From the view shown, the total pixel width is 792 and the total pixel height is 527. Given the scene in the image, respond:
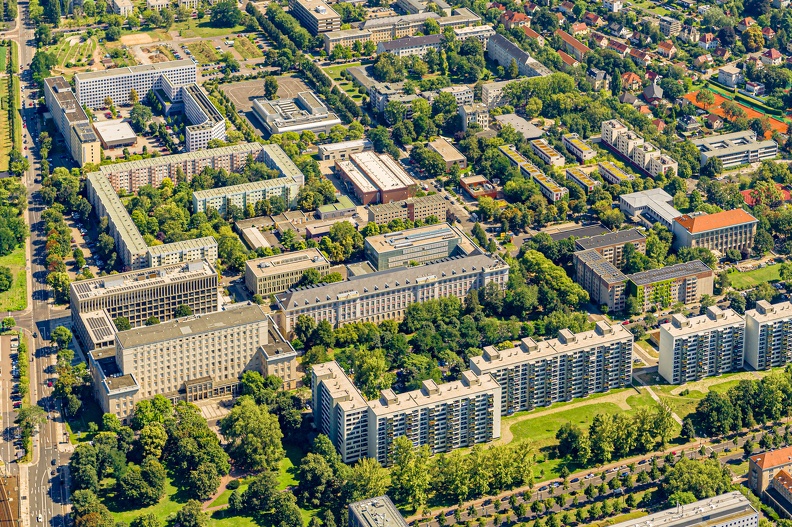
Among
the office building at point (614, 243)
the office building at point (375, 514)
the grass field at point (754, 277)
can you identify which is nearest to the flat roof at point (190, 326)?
the office building at point (375, 514)

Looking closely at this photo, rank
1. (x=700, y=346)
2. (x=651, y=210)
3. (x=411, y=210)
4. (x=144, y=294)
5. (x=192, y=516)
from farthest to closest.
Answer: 1. (x=651, y=210)
2. (x=411, y=210)
3. (x=144, y=294)
4. (x=700, y=346)
5. (x=192, y=516)

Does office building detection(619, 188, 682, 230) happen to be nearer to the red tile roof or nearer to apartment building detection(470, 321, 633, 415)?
the red tile roof

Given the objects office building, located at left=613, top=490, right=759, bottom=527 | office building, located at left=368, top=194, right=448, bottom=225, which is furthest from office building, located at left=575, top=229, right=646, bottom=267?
office building, located at left=613, top=490, right=759, bottom=527

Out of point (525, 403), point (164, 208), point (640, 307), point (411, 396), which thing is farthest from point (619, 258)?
point (164, 208)

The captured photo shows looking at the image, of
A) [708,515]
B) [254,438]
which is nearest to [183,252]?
[254,438]

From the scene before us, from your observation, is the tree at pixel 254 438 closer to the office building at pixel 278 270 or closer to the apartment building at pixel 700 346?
the office building at pixel 278 270

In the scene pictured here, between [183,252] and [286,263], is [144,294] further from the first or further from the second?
[286,263]

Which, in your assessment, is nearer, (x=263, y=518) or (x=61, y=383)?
(x=263, y=518)

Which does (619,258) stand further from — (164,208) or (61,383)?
(61,383)
